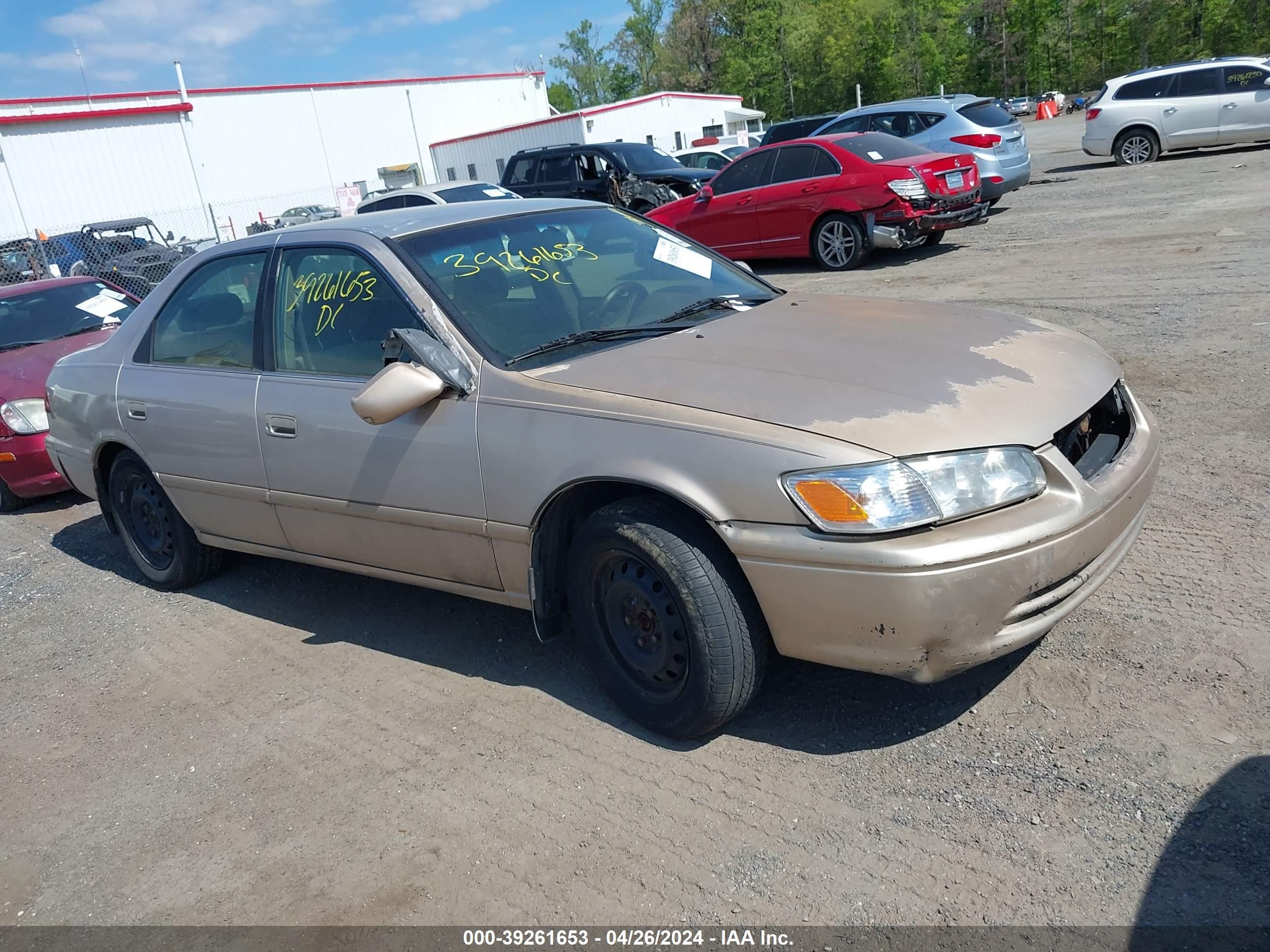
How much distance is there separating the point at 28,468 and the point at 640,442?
5.51 m

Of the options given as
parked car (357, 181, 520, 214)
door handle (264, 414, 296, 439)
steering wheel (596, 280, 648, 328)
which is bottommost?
door handle (264, 414, 296, 439)

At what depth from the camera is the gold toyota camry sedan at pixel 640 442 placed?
275 centimetres

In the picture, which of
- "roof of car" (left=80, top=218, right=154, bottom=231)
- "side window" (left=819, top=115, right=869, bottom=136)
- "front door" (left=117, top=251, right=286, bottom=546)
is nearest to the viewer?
"front door" (left=117, top=251, right=286, bottom=546)

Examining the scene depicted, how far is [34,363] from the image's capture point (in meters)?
7.11

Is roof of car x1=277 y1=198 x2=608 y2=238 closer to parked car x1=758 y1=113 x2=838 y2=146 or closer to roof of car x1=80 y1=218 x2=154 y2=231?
parked car x1=758 y1=113 x2=838 y2=146

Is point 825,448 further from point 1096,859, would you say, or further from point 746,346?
point 1096,859

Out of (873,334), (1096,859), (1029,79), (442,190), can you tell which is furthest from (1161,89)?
(1029,79)

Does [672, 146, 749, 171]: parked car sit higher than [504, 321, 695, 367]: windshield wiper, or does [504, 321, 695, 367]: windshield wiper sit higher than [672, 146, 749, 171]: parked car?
[672, 146, 749, 171]: parked car

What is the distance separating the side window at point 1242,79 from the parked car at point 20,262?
2096 cm

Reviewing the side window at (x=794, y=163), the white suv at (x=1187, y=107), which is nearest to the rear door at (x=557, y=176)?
the side window at (x=794, y=163)

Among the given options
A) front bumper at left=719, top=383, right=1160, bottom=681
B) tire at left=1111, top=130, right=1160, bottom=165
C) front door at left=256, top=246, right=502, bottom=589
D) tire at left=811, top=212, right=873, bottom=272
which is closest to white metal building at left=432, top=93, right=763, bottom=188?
tire at left=1111, top=130, right=1160, bottom=165

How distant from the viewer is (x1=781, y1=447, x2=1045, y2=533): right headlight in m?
2.70

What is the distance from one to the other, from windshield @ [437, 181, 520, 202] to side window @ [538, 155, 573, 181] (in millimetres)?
880

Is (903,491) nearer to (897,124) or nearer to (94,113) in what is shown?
(897,124)
